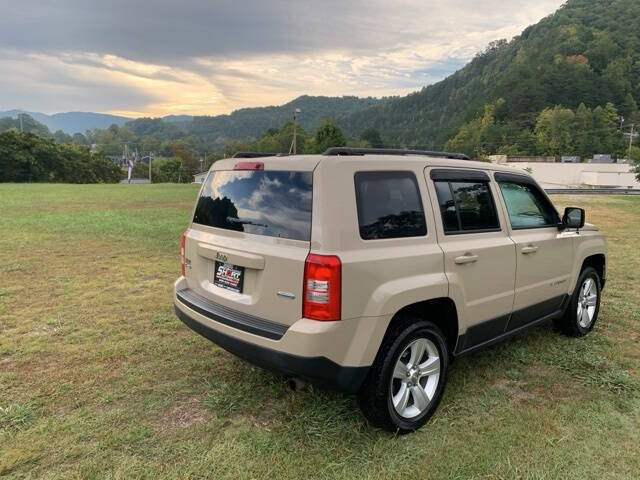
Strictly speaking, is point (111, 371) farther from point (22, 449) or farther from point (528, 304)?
point (528, 304)

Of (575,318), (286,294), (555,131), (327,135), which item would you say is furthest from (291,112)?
(286,294)

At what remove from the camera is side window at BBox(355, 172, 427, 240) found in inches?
110

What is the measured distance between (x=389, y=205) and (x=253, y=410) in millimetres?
1813

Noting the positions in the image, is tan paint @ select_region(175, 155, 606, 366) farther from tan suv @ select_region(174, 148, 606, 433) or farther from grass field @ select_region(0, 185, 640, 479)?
grass field @ select_region(0, 185, 640, 479)

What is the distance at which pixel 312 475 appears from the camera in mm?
2592

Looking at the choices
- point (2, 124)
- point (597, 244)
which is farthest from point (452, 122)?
point (2, 124)

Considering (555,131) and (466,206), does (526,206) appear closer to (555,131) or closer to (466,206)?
(466,206)

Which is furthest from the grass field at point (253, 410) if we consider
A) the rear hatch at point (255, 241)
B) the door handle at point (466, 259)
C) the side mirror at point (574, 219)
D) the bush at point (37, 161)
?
the bush at point (37, 161)

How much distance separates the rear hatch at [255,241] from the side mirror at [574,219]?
3002mm

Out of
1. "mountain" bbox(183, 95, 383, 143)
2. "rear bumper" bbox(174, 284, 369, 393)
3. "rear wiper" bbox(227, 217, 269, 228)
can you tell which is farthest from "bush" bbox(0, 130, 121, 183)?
"mountain" bbox(183, 95, 383, 143)

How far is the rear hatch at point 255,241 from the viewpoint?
107 inches

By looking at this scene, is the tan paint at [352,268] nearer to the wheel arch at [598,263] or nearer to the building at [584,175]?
the wheel arch at [598,263]

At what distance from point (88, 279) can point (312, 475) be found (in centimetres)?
556

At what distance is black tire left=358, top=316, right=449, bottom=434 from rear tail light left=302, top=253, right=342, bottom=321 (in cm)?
50
